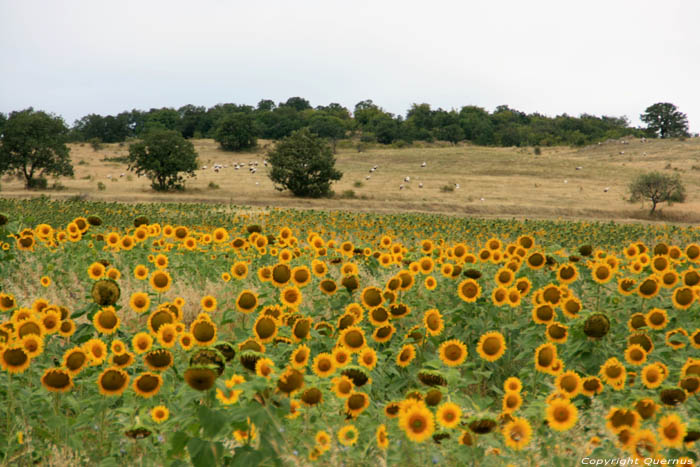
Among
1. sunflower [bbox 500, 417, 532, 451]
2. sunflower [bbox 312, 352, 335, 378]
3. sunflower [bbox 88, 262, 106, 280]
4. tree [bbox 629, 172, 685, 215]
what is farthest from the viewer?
tree [bbox 629, 172, 685, 215]

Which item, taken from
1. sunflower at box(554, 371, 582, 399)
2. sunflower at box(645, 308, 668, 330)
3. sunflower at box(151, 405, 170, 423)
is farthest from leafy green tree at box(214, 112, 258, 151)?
sunflower at box(554, 371, 582, 399)

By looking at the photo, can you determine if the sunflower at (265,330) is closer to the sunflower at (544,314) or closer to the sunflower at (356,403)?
the sunflower at (356,403)

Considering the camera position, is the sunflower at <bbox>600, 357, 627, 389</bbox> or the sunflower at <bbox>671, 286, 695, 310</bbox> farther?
the sunflower at <bbox>671, 286, 695, 310</bbox>

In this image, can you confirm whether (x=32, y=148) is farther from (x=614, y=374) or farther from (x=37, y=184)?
(x=614, y=374)

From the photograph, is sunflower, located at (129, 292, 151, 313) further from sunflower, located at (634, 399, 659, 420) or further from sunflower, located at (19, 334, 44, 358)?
sunflower, located at (634, 399, 659, 420)

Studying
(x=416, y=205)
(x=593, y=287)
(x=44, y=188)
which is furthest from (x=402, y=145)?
(x=593, y=287)

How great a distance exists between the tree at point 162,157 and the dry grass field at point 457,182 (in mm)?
1241

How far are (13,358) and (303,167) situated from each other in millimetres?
32931

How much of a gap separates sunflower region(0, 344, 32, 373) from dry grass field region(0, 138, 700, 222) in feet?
94.0

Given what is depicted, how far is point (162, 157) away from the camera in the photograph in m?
36.2

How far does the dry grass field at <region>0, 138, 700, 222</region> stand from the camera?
3272 centimetres

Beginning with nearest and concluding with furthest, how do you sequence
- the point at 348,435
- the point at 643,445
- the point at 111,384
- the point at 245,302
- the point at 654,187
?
the point at 643,445
the point at 348,435
the point at 111,384
the point at 245,302
the point at 654,187

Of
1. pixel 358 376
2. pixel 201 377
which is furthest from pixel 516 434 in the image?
pixel 201 377

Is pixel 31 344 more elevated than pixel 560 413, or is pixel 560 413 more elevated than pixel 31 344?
pixel 31 344
